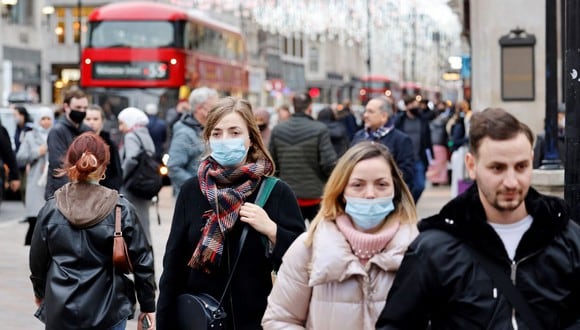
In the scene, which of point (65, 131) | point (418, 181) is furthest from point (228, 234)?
point (418, 181)

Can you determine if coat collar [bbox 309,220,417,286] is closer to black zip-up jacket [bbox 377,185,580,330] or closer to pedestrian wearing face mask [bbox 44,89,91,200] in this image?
black zip-up jacket [bbox 377,185,580,330]

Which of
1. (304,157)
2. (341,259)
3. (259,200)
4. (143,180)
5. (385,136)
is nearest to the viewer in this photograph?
(341,259)

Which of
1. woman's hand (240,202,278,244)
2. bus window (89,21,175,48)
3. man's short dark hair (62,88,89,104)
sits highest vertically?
bus window (89,21,175,48)

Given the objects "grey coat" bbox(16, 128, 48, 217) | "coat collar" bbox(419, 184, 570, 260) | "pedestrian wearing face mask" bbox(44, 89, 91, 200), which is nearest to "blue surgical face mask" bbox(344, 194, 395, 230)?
"coat collar" bbox(419, 184, 570, 260)

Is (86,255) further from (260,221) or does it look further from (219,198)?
(260,221)

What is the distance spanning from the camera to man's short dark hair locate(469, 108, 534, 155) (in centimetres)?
398

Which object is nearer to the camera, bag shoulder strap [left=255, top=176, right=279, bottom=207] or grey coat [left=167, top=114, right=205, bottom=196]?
bag shoulder strap [left=255, top=176, right=279, bottom=207]

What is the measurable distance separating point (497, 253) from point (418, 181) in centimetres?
1205

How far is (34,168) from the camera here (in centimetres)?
1593

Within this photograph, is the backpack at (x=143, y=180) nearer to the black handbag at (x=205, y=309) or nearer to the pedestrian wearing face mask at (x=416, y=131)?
the black handbag at (x=205, y=309)

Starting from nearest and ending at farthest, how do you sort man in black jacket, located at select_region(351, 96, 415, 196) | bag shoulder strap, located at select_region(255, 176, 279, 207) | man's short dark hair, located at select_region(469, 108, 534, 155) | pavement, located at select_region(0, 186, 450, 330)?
man's short dark hair, located at select_region(469, 108, 534, 155) → bag shoulder strap, located at select_region(255, 176, 279, 207) → pavement, located at select_region(0, 186, 450, 330) → man in black jacket, located at select_region(351, 96, 415, 196)

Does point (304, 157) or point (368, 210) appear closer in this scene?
point (368, 210)

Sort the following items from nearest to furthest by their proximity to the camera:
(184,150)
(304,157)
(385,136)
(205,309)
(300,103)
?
(205,309) < (184,150) < (304,157) < (385,136) < (300,103)

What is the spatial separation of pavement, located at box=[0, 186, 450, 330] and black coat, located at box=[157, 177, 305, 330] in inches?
194
